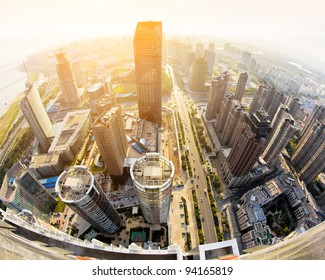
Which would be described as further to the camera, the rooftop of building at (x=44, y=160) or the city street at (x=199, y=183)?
the rooftop of building at (x=44, y=160)

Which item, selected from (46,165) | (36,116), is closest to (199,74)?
(36,116)

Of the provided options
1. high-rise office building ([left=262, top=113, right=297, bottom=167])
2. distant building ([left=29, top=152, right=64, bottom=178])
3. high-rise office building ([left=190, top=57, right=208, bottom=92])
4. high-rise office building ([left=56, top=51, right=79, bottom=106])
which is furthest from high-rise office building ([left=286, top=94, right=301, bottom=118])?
high-rise office building ([left=56, top=51, right=79, bottom=106])

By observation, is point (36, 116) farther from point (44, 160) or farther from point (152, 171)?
point (152, 171)

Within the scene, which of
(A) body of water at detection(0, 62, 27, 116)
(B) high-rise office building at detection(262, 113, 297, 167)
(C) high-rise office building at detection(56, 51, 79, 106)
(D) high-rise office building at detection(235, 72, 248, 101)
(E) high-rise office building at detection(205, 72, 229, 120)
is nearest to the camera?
(B) high-rise office building at detection(262, 113, 297, 167)

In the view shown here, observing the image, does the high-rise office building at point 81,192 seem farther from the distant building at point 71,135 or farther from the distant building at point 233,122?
the distant building at point 233,122

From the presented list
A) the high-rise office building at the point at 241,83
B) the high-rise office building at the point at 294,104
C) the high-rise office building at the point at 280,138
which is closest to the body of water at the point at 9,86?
the high-rise office building at the point at 241,83

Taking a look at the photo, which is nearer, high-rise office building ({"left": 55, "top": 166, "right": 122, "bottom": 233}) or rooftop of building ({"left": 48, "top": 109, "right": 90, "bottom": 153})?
high-rise office building ({"left": 55, "top": 166, "right": 122, "bottom": 233})

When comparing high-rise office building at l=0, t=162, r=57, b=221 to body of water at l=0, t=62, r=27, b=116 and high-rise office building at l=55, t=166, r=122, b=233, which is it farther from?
body of water at l=0, t=62, r=27, b=116
